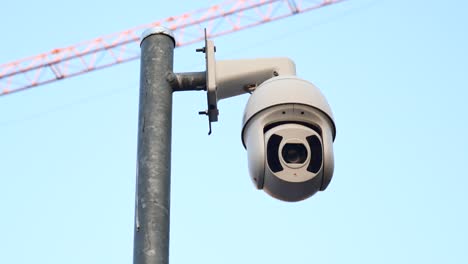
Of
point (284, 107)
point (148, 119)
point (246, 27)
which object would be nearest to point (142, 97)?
point (148, 119)

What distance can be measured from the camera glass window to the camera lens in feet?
0.12

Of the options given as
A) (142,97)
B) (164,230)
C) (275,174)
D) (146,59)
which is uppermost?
(146,59)

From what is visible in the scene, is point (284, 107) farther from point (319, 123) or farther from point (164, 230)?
point (164, 230)

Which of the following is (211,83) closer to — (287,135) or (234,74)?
(234,74)

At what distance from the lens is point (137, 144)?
8.72ft

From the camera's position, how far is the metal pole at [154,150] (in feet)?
7.79

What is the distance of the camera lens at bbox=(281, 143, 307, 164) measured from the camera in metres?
2.54

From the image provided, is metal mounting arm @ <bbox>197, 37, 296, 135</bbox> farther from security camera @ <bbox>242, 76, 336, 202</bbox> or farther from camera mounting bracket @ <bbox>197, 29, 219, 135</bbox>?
security camera @ <bbox>242, 76, 336, 202</bbox>

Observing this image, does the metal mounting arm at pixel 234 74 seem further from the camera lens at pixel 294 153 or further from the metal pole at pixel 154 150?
the camera lens at pixel 294 153

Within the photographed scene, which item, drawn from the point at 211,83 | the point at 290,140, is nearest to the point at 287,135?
the point at 290,140

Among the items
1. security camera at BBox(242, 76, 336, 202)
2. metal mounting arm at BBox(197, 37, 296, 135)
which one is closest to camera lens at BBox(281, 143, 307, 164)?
security camera at BBox(242, 76, 336, 202)

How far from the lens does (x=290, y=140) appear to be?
8.33 ft

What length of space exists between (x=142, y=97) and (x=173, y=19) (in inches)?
1924

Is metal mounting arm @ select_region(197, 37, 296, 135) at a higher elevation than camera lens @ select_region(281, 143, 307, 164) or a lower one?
higher
